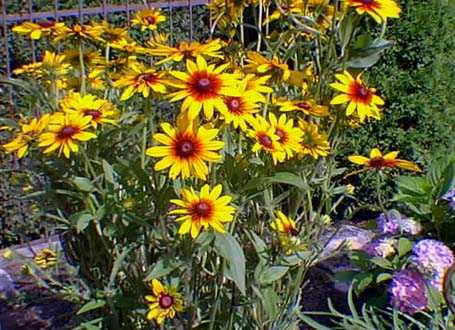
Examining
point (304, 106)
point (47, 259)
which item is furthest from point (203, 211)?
point (47, 259)

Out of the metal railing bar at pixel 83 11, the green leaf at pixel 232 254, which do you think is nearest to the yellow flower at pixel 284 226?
the green leaf at pixel 232 254

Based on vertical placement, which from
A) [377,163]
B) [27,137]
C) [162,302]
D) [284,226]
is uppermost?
[27,137]

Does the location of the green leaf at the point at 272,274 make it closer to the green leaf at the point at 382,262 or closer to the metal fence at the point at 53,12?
the green leaf at the point at 382,262

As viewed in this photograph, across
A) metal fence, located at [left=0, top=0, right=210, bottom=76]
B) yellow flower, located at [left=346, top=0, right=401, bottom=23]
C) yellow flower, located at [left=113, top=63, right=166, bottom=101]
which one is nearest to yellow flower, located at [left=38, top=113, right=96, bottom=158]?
yellow flower, located at [left=113, top=63, right=166, bottom=101]

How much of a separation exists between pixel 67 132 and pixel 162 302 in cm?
48

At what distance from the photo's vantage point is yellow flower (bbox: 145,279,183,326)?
1.98 m

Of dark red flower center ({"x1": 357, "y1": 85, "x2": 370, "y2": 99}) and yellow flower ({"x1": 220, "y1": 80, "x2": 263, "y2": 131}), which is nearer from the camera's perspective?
yellow flower ({"x1": 220, "y1": 80, "x2": 263, "y2": 131})

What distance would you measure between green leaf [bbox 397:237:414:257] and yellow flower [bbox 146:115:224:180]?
4.20 ft

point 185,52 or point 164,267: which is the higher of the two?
point 185,52

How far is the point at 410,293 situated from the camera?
2.68 metres

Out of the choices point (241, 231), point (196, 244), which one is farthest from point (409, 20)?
point (196, 244)

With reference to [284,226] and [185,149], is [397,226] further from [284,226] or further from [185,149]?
[185,149]

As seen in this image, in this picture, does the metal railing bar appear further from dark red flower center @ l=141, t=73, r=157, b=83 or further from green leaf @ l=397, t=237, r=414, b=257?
dark red flower center @ l=141, t=73, r=157, b=83

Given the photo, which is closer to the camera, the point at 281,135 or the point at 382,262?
the point at 281,135
